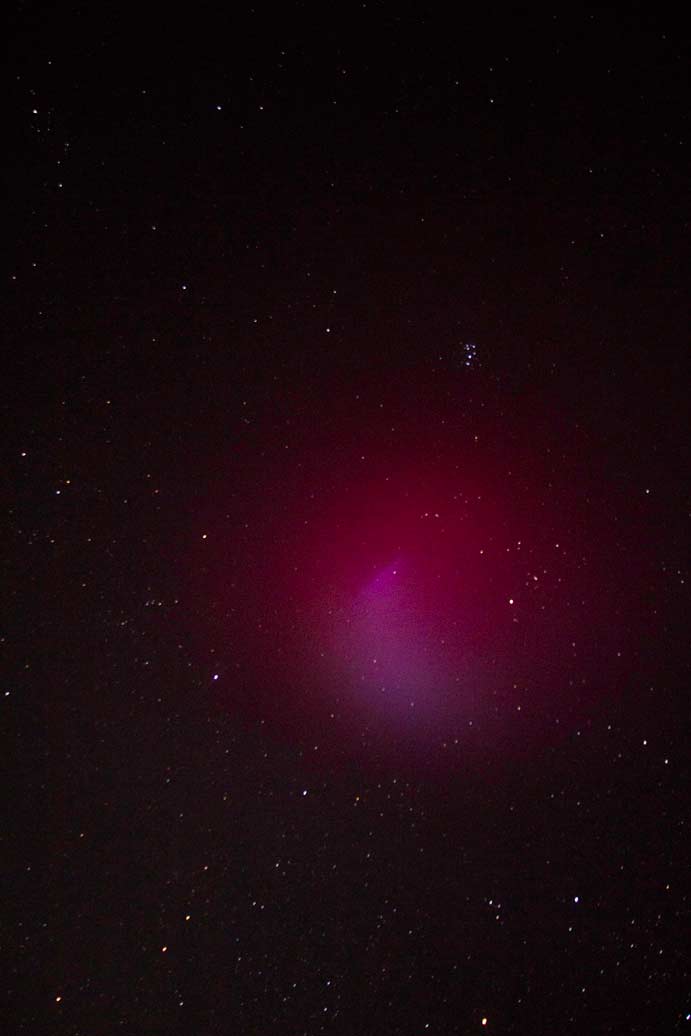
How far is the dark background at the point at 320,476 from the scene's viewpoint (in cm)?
35

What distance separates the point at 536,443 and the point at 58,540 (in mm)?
252

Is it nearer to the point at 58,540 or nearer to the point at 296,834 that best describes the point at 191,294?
the point at 58,540

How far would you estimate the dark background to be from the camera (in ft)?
1.16

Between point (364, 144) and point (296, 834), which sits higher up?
point (364, 144)

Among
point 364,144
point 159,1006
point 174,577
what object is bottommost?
point 159,1006

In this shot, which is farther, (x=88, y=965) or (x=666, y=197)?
(x=666, y=197)

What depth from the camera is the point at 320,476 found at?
0.41 m

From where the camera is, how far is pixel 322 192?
40cm

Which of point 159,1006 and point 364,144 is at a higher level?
point 364,144

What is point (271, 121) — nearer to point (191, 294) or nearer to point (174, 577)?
point (191, 294)

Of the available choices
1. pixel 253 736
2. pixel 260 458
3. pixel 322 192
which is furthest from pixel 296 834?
pixel 322 192

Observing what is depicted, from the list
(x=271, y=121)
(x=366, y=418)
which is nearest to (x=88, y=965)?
(x=366, y=418)

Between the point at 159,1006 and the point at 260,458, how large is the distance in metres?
0.25

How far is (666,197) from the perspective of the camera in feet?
1.57
